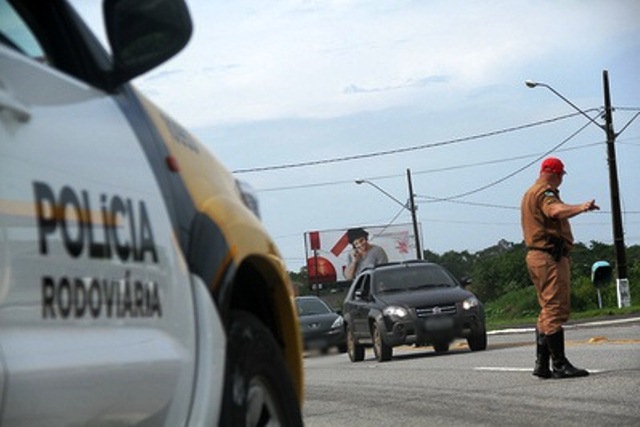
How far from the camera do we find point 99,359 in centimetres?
314

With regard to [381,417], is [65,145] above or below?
above

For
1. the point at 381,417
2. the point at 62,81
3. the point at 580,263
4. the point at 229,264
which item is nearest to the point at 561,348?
the point at 381,417

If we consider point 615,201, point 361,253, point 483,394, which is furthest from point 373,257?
point 483,394

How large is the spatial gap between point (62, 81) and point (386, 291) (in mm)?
17004

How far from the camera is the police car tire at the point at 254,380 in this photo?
12.7 ft

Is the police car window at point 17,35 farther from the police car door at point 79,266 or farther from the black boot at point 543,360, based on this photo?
the black boot at point 543,360

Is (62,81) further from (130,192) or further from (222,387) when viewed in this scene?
(222,387)

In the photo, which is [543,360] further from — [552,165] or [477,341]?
[477,341]

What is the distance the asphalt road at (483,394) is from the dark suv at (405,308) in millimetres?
2646

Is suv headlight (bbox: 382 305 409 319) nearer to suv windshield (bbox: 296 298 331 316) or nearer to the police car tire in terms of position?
suv windshield (bbox: 296 298 331 316)

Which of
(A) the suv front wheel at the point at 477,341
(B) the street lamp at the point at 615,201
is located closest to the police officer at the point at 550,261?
(A) the suv front wheel at the point at 477,341

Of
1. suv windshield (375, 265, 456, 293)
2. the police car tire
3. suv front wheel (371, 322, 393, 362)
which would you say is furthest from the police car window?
suv windshield (375, 265, 456, 293)

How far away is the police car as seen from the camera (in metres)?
2.88

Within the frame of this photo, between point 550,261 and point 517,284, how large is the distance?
194 feet
